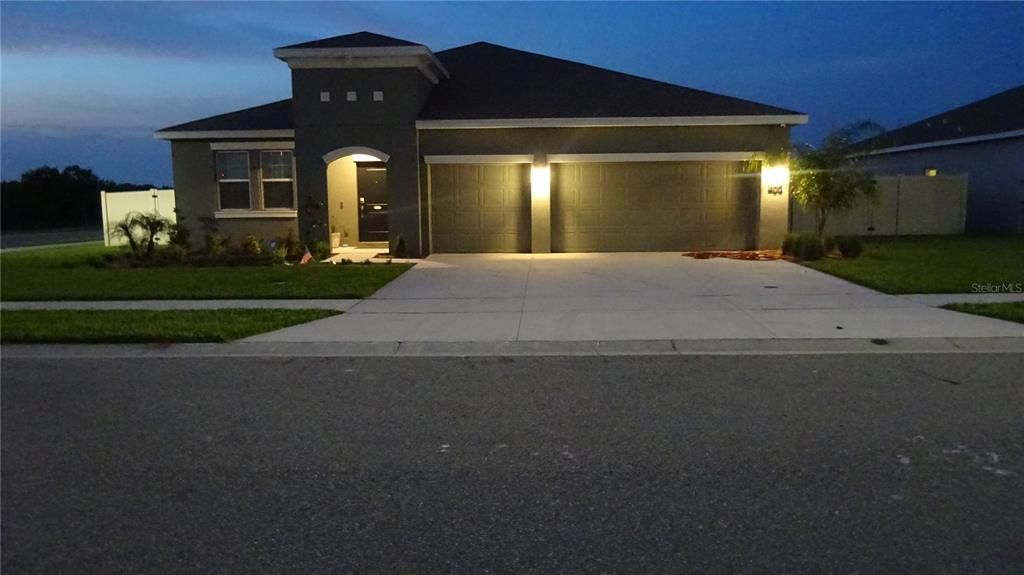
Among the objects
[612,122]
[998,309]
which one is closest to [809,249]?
[612,122]

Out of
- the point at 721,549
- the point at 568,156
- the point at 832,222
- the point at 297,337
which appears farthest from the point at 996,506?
the point at 832,222

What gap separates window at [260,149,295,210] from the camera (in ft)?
69.5

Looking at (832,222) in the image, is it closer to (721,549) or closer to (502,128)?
(502,128)

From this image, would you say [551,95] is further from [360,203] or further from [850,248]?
[850,248]

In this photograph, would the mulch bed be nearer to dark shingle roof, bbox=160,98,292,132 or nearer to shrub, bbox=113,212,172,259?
dark shingle roof, bbox=160,98,292,132

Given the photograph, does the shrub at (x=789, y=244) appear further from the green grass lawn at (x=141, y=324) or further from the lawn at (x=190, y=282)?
the green grass lawn at (x=141, y=324)

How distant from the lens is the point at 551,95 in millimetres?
21531

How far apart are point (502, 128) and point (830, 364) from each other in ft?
42.5

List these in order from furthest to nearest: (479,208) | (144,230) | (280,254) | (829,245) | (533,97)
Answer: (533,97)
(479,208)
(144,230)
(829,245)
(280,254)

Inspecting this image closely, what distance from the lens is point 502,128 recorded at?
65.4ft

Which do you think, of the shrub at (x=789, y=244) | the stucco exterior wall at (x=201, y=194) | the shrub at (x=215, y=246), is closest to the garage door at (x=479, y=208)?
the stucco exterior wall at (x=201, y=194)

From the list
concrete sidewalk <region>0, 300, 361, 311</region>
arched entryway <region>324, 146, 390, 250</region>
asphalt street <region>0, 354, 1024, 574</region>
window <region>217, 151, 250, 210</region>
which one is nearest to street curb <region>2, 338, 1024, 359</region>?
asphalt street <region>0, 354, 1024, 574</region>

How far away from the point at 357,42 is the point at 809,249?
35.9 feet

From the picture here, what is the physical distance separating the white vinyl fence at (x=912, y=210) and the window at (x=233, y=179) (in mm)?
17033
